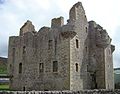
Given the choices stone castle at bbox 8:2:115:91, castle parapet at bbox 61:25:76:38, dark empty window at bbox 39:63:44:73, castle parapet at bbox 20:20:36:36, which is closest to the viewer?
castle parapet at bbox 61:25:76:38

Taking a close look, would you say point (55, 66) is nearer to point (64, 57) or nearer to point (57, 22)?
point (64, 57)

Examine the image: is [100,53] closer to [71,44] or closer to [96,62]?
[96,62]

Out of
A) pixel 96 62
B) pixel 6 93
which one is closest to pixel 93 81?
pixel 96 62

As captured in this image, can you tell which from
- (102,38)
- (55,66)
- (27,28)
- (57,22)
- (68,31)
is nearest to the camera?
(68,31)

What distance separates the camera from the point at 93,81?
35500 millimetres

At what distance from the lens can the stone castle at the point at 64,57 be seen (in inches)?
1232

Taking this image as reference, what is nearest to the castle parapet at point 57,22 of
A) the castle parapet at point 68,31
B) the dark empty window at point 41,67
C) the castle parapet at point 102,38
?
the castle parapet at point 68,31

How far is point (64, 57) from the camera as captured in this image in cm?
3116

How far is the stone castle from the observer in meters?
31.3

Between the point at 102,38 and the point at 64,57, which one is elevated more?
the point at 102,38

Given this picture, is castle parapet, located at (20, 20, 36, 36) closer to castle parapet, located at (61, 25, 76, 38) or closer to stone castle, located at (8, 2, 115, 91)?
stone castle, located at (8, 2, 115, 91)

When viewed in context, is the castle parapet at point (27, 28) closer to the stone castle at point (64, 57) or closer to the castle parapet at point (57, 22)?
the stone castle at point (64, 57)

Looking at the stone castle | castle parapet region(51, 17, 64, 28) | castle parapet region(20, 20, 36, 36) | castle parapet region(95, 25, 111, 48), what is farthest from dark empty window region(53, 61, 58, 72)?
castle parapet region(20, 20, 36, 36)

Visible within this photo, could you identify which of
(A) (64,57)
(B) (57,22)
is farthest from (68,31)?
(B) (57,22)
